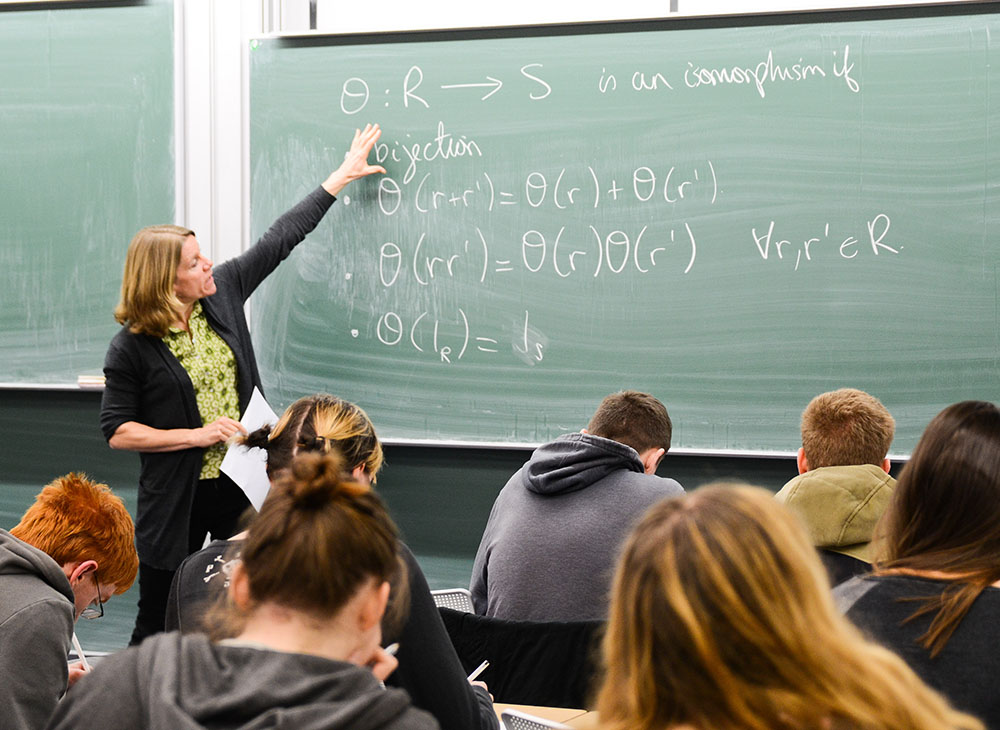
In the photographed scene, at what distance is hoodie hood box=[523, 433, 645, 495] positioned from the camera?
88.2 inches

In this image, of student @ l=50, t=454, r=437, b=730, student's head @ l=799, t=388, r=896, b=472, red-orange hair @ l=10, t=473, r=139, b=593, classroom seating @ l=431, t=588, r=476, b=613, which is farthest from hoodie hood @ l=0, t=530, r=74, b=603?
student's head @ l=799, t=388, r=896, b=472

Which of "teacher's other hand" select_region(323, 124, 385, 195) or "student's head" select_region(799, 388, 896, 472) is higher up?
"teacher's other hand" select_region(323, 124, 385, 195)

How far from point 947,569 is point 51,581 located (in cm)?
144

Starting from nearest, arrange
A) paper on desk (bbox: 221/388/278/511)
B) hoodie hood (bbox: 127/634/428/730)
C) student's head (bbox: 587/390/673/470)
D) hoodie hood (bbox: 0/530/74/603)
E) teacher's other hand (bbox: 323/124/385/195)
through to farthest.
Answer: hoodie hood (bbox: 127/634/428/730), hoodie hood (bbox: 0/530/74/603), student's head (bbox: 587/390/673/470), paper on desk (bbox: 221/388/278/511), teacher's other hand (bbox: 323/124/385/195)

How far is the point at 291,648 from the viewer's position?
1129 millimetres

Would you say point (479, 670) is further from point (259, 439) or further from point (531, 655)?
point (259, 439)

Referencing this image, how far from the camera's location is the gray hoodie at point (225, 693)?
3.38ft

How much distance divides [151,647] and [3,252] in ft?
10.1

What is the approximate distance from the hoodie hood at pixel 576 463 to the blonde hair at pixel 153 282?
1.38m

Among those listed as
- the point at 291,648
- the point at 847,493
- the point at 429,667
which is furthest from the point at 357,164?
the point at 291,648

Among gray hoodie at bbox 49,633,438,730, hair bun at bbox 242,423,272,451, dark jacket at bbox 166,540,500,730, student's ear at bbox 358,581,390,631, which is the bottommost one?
dark jacket at bbox 166,540,500,730

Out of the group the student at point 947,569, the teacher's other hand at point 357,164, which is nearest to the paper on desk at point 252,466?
the teacher's other hand at point 357,164

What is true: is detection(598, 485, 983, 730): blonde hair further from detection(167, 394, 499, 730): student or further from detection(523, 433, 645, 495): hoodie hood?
detection(523, 433, 645, 495): hoodie hood

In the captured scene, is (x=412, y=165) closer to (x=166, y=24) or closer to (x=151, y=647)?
(x=166, y=24)
